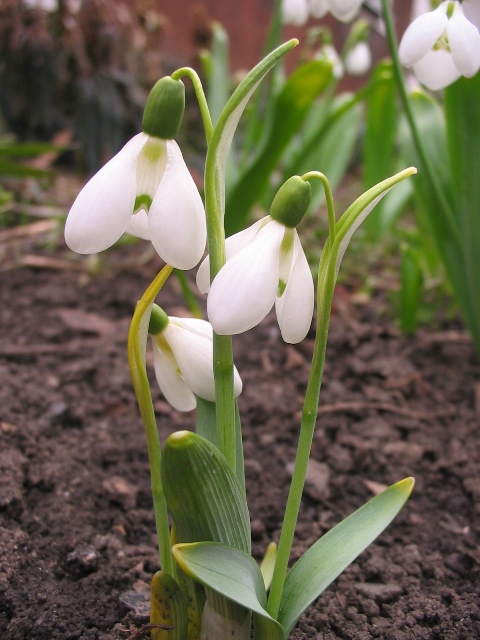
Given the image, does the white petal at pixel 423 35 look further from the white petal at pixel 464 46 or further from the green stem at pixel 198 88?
the green stem at pixel 198 88

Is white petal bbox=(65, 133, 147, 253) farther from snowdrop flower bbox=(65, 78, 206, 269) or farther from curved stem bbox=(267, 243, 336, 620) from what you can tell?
curved stem bbox=(267, 243, 336, 620)

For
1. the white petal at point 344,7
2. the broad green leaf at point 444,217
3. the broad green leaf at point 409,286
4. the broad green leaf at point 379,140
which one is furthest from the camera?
the broad green leaf at point 379,140

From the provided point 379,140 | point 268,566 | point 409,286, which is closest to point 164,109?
point 268,566

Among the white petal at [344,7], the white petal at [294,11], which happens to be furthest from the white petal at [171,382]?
the white petal at [294,11]

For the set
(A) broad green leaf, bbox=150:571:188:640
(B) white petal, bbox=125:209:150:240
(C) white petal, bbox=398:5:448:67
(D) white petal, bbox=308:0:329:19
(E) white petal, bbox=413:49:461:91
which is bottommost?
(A) broad green leaf, bbox=150:571:188:640

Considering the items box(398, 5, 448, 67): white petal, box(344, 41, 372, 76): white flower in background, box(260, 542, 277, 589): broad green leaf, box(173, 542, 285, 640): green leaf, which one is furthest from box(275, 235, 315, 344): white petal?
box(344, 41, 372, 76): white flower in background

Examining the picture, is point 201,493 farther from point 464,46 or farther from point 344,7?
point 344,7
